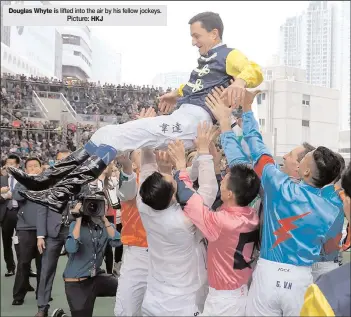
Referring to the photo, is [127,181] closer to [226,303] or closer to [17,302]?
[226,303]

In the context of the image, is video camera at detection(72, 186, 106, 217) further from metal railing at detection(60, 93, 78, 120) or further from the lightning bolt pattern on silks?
metal railing at detection(60, 93, 78, 120)

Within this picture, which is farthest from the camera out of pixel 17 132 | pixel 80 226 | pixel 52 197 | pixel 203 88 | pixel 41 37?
pixel 41 37

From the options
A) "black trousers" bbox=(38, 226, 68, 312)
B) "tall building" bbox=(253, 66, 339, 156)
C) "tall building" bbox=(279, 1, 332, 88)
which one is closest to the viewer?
"black trousers" bbox=(38, 226, 68, 312)

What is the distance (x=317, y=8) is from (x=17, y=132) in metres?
7.93

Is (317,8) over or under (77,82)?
over

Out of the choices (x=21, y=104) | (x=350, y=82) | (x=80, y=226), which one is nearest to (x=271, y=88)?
(x=350, y=82)

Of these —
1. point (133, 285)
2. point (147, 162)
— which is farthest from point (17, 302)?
point (147, 162)

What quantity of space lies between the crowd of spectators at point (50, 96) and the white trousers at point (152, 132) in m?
8.42

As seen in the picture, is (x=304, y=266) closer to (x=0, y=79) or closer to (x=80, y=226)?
(x=80, y=226)

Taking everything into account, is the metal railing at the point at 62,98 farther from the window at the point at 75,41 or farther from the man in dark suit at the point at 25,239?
the man in dark suit at the point at 25,239

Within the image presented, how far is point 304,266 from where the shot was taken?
74.9 inches

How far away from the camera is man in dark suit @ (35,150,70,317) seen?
3.75m

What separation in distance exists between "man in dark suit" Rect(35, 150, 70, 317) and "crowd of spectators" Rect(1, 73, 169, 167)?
22.0ft

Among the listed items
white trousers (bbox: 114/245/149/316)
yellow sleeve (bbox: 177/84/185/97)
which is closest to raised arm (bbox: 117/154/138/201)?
white trousers (bbox: 114/245/149/316)
